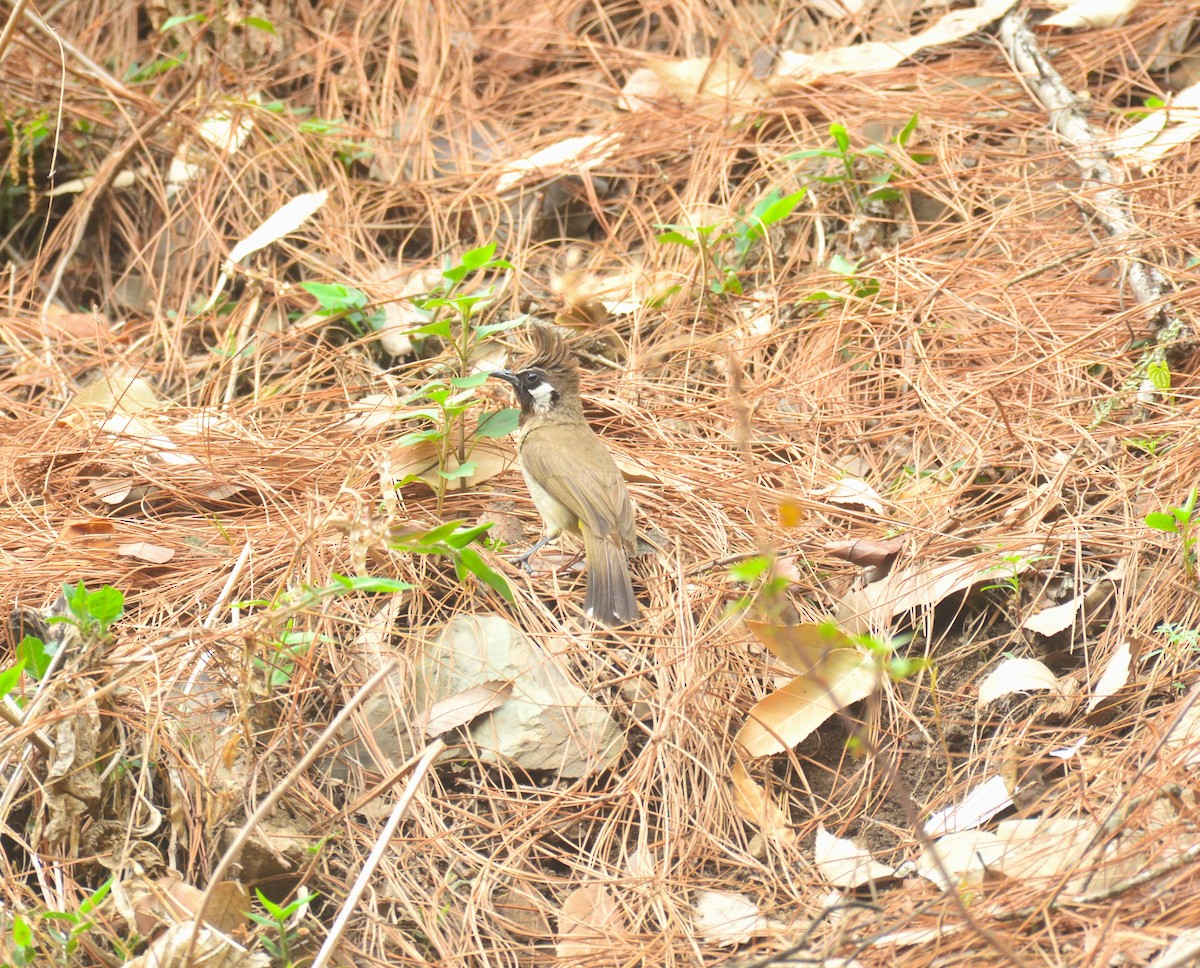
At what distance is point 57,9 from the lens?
258 inches

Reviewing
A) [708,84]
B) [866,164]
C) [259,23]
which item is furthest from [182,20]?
[866,164]

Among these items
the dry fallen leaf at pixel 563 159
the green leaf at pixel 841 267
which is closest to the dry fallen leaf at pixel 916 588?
the green leaf at pixel 841 267

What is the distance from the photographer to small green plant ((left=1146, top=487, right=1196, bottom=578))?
3477 millimetres

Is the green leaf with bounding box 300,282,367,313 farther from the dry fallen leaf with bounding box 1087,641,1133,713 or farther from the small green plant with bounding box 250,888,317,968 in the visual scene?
the dry fallen leaf with bounding box 1087,641,1133,713

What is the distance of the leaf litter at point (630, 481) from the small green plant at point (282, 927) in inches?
2.0

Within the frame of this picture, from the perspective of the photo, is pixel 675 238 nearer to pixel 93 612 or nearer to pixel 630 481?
pixel 630 481

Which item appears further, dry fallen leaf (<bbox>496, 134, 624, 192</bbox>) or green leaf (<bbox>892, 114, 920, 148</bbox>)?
dry fallen leaf (<bbox>496, 134, 624, 192</bbox>)

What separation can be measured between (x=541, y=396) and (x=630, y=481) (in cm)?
46

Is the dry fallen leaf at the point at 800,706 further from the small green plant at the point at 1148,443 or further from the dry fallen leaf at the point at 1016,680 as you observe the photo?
the small green plant at the point at 1148,443

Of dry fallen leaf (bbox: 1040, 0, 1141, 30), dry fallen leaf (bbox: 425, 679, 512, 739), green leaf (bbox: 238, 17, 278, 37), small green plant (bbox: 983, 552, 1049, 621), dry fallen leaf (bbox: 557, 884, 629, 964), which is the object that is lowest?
dry fallen leaf (bbox: 557, 884, 629, 964)

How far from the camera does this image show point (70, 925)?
2.96 meters

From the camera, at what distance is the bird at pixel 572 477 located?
3.93 meters

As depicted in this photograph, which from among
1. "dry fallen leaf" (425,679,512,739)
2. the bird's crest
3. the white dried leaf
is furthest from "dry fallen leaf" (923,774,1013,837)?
the white dried leaf

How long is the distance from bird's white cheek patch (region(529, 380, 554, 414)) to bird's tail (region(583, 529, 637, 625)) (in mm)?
805
